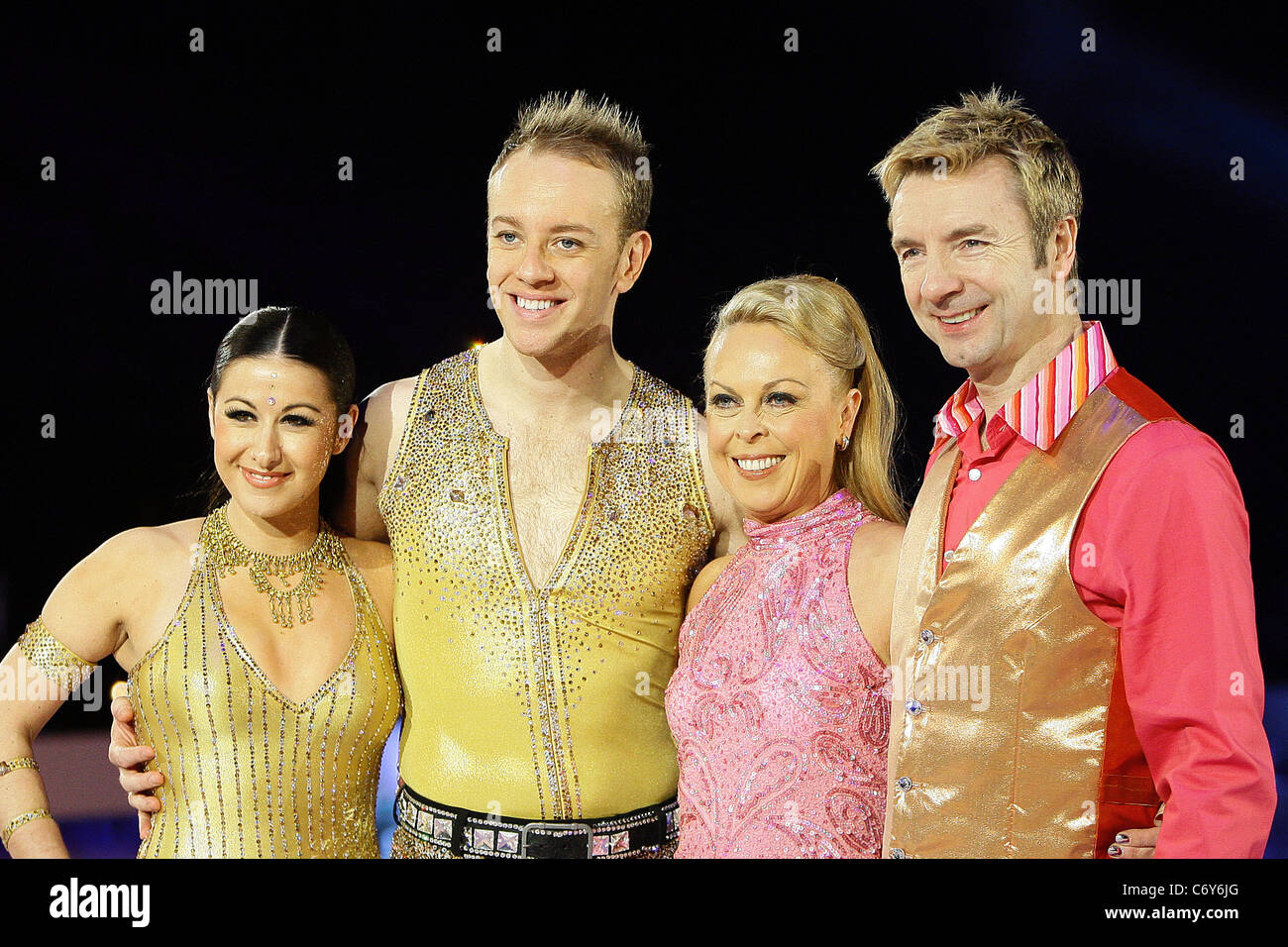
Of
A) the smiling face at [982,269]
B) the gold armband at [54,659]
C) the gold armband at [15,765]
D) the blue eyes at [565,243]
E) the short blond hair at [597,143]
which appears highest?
the short blond hair at [597,143]

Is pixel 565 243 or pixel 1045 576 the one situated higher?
pixel 565 243

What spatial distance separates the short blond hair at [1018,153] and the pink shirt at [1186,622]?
46 cm

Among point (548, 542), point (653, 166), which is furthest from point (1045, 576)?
point (653, 166)

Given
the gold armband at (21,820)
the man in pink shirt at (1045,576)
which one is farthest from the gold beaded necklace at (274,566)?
the man in pink shirt at (1045,576)

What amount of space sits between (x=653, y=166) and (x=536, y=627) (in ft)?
4.01

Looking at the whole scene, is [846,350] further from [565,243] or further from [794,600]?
[565,243]

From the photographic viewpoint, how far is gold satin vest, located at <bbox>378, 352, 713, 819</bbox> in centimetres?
268

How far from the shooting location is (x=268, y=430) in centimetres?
259

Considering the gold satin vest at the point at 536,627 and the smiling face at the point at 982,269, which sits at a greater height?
the smiling face at the point at 982,269

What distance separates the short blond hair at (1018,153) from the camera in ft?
7.14

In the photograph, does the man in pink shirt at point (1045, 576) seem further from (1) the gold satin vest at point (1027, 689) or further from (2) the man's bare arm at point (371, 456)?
(2) the man's bare arm at point (371, 456)

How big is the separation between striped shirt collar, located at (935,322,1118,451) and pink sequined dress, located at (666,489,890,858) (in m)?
0.53

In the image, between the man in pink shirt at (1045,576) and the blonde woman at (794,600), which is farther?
the blonde woman at (794,600)

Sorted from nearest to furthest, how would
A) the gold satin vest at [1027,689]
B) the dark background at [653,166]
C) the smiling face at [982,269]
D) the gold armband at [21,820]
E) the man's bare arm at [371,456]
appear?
1. the gold satin vest at [1027,689]
2. the smiling face at [982,269]
3. the gold armband at [21,820]
4. the man's bare arm at [371,456]
5. the dark background at [653,166]
